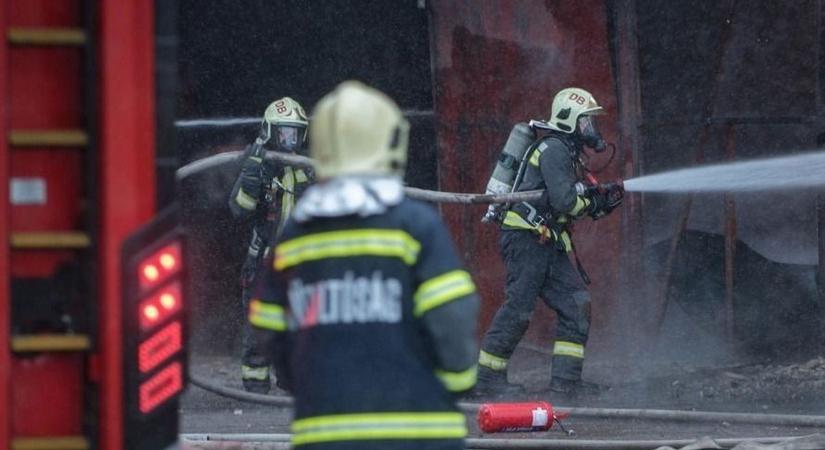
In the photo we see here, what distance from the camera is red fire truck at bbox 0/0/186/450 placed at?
3.06 metres

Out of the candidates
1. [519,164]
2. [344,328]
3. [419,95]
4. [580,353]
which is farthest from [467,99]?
[344,328]

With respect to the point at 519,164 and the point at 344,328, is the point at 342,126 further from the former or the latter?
the point at 519,164

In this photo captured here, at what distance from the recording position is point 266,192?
8.89m

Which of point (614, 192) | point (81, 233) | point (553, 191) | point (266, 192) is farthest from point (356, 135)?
point (266, 192)

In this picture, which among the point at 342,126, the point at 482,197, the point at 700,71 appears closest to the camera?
the point at 342,126

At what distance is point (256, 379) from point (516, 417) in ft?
9.02

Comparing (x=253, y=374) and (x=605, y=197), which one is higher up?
(x=605, y=197)

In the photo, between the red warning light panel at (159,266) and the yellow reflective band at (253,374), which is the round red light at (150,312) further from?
the yellow reflective band at (253,374)

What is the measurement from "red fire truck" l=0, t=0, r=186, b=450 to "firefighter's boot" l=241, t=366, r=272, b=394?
19.2 feet

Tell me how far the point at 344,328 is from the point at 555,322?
22.8 ft

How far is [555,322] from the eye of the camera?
9977mm

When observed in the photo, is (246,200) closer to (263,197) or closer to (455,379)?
(263,197)

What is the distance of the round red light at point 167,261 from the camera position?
312 centimetres

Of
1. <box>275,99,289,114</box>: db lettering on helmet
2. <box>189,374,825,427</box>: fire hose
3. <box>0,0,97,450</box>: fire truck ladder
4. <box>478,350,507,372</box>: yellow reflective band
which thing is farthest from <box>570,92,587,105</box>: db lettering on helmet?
<box>0,0,97,450</box>: fire truck ladder
